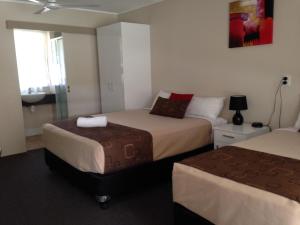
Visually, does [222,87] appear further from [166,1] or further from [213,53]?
[166,1]

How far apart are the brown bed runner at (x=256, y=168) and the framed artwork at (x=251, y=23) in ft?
5.34

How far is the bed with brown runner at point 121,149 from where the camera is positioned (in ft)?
8.22

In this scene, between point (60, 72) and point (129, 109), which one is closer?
point (129, 109)

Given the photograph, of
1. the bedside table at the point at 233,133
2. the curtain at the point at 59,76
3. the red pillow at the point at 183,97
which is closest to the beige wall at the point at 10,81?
the curtain at the point at 59,76

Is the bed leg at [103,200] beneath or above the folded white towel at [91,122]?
beneath

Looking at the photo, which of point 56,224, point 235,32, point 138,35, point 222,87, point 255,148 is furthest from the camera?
point 138,35

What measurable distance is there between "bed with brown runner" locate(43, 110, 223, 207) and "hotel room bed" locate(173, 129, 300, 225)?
31.6 inches

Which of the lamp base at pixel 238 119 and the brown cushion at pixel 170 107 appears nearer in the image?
the lamp base at pixel 238 119

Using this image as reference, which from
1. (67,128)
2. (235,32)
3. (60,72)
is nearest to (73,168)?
(67,128)

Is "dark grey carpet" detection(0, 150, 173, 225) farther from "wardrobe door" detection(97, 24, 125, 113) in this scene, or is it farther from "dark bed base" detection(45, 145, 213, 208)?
"wardrobe door" detection(97, 24, 125, 113)

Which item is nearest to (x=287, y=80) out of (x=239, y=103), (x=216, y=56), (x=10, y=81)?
(x=239, y=103)

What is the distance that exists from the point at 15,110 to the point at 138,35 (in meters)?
2.40

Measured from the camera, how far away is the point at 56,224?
7.59 ft

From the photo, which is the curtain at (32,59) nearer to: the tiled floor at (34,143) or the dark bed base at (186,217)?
the tiled floor at (34,143)
